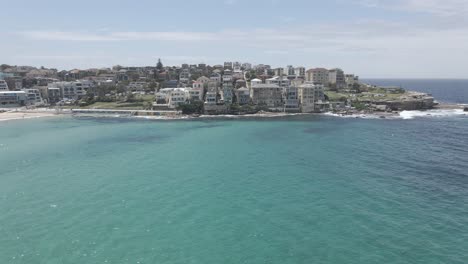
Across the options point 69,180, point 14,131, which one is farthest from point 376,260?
point 14,131

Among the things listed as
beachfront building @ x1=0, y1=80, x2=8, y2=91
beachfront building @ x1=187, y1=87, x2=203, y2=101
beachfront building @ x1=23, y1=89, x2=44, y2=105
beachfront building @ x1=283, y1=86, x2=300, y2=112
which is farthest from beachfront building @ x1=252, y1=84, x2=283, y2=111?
beachfront building @ x1=0, y1=80, x2=8, y2=91

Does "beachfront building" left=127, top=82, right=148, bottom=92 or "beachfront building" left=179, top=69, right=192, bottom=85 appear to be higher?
"beachfront building" left=179, top=69, right=192, bottom=85

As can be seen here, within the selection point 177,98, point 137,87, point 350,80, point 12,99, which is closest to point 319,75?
point 350,80

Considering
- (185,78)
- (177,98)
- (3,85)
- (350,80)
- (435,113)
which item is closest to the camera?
(435,113)

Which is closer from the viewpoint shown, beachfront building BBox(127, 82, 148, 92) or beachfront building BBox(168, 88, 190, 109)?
beachfront building BBox(168, 88, 190, 109)

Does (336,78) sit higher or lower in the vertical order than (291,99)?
higher

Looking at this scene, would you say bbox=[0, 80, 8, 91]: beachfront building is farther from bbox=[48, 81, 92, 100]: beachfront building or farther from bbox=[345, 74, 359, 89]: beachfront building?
bbox=[345, 74, 359, 89]: beachfront building

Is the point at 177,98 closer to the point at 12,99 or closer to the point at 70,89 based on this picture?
the point at 70,89

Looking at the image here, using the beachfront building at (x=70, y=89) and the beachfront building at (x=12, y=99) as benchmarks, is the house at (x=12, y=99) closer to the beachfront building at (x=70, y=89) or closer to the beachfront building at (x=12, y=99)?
the beachfront building at (x=12, y=99)
